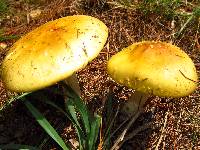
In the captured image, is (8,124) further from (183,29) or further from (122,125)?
(183,29)

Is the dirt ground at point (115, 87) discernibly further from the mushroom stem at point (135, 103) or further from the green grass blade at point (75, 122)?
the green grass blade at point (75, 122)

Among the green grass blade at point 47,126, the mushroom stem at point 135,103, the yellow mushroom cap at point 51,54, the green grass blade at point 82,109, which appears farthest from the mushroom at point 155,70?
the green grass blade at point 47,126

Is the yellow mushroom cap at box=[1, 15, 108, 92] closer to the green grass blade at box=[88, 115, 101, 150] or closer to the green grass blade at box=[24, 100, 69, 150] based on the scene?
the green grass blade at box=[24, 100, 69, 150]

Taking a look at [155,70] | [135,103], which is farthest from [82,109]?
[155,70]

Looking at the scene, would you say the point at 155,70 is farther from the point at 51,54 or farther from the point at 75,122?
the point at 75,122

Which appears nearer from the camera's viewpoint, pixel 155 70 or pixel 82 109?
pixel 155 70

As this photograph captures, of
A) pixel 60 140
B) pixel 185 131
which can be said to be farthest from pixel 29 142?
pixel 185 131

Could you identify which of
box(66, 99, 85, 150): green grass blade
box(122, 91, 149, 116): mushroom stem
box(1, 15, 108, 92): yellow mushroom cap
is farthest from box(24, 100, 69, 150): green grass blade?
box(122, 91, 149, 116): mushroom stem
